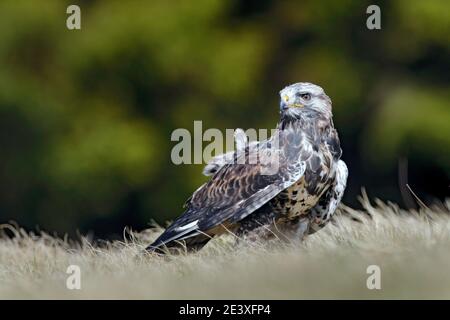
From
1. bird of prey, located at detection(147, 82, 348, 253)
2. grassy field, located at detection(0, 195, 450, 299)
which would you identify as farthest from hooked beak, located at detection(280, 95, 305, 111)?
grassy field, located at detection(0, 195, 450, 299)

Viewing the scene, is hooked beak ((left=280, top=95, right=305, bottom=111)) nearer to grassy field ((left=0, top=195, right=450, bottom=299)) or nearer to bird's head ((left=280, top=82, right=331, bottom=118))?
bird's head ((left=280, top=82, right=331, bottom=118))

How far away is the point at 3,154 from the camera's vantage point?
1094cm

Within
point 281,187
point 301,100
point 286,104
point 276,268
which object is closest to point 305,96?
point 301,100

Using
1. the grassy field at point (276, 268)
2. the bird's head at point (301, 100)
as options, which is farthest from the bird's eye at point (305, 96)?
the grassy field at point (276, 268)

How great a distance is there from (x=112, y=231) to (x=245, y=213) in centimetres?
519

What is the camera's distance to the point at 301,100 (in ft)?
20.1

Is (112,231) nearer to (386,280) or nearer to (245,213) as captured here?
(245,213)

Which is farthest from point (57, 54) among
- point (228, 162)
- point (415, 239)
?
point (415, 239)

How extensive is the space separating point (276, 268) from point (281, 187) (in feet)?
3.11

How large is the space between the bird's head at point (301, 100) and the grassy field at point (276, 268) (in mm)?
719

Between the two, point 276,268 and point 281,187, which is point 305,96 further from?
point 276,268

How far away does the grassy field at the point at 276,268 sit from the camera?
4.72 metres

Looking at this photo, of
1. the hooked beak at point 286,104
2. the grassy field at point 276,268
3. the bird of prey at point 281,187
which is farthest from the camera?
the hooked beak at point 286,104

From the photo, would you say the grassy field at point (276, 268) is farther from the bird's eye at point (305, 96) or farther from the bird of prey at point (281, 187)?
the bird's eye at point (305, 96)
